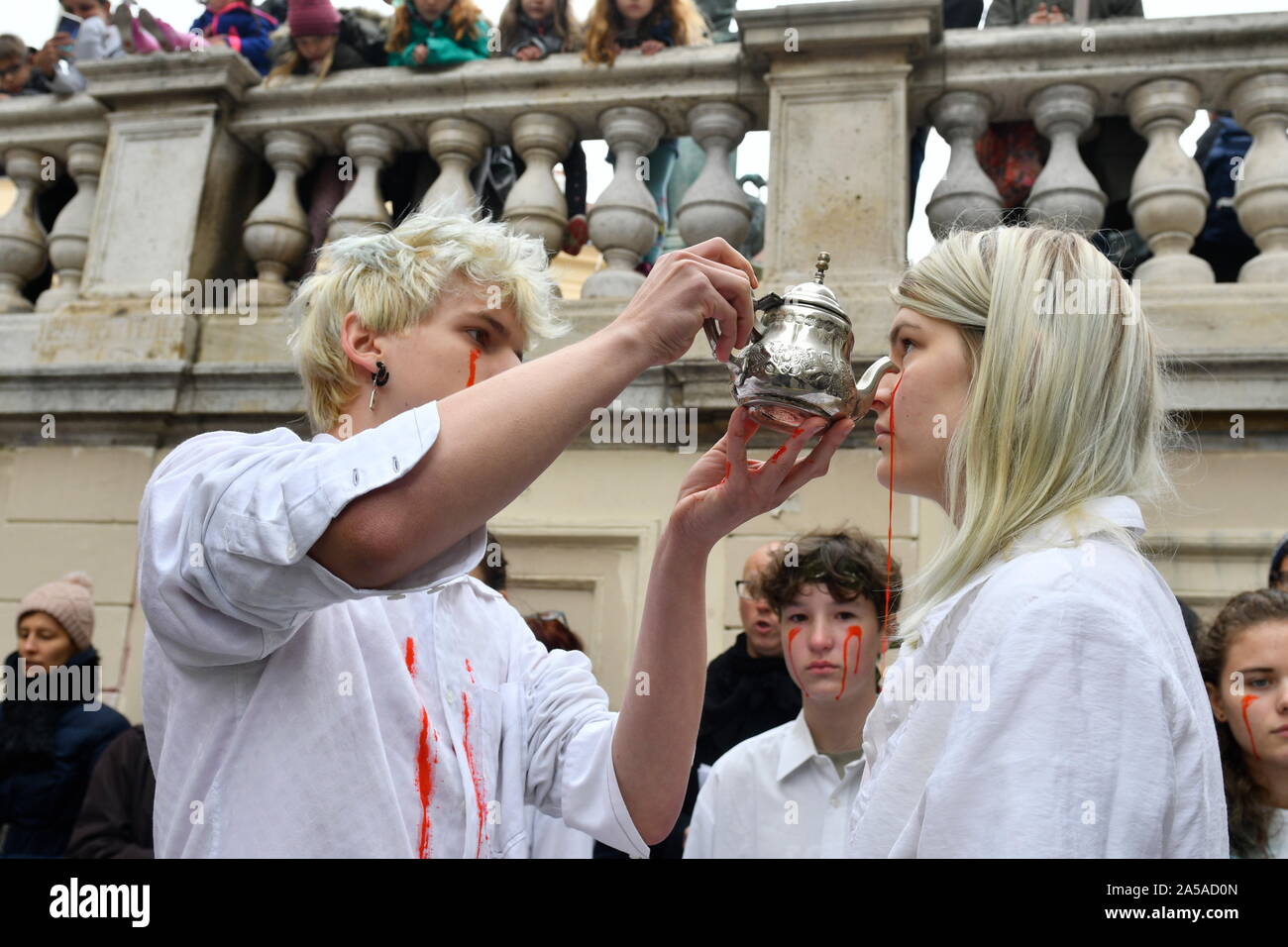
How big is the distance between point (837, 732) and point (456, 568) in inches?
78.4

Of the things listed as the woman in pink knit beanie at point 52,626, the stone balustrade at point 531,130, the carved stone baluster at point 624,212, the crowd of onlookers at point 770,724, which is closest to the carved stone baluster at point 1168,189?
the crowd of onlookers at point 770,724

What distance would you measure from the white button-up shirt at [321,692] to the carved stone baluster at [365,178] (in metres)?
3.12

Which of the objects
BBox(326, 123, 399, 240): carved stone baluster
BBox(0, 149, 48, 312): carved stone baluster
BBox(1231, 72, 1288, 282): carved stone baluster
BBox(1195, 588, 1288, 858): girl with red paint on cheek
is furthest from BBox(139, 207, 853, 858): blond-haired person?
BBox(0, 149, 48, 312): carved stone baluster

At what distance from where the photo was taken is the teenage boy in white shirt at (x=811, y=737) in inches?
120

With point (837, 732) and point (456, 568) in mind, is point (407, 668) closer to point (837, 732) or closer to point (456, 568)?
point (456, 568)

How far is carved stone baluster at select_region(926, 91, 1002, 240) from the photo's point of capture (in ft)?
13.6

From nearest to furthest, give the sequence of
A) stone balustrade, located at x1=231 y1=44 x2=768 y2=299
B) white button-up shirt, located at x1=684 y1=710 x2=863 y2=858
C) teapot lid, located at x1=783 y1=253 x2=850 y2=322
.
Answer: teapot lid, located at x1=783 y1=253 x2=850 y2=322 → white button-up shirt, located at x1=684 y1=710 x2=863 y2=858 → stone balustrade, located at x1=231 y1=44 x2=768 y2=299

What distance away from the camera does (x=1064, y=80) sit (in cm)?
430

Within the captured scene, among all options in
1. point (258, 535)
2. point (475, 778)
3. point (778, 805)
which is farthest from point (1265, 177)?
point (258, 535)

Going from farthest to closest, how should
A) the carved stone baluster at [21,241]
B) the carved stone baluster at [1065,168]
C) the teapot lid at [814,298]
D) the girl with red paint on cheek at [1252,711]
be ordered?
1. the carved stone baluster at [21,241]
2. the carved stone baluster at [1065,168]
3. the girl with red paint on cheek at [1252,711]
4. the teapot lid at [814,298]

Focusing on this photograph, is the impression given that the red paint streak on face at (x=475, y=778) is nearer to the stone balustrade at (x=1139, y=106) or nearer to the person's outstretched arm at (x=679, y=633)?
the person's outstretched arm at (x=679, y=633)

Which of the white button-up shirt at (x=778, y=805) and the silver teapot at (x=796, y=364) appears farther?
the white button-up shirt at (x=778, y=805)

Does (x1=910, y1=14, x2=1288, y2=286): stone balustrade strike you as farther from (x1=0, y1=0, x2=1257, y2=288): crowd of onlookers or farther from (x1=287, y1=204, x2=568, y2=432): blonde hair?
(x1=287, y1=204, x2=568, y2=432): blonde hair
